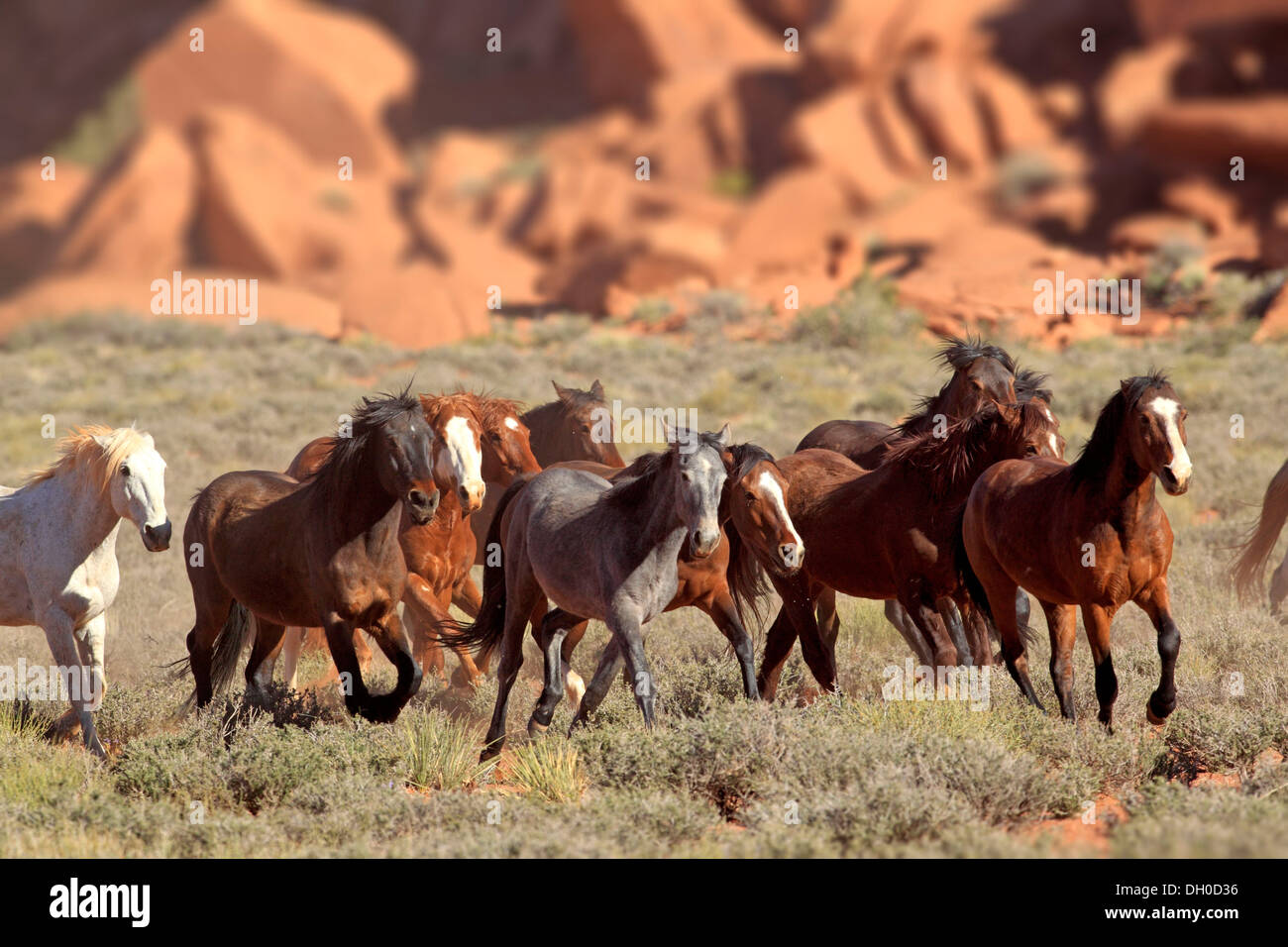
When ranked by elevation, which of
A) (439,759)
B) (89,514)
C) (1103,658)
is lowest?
(439,759)

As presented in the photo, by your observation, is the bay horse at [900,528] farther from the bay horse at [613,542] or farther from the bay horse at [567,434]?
the bay horse at [567,434]

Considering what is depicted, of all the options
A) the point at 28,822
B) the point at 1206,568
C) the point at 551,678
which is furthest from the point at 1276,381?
the point at 28,822

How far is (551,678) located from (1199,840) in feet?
12.4

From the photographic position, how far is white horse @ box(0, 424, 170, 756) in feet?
23.6

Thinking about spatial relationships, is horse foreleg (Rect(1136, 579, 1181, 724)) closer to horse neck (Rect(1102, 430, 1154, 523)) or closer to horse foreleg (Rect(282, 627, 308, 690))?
horse neck (Rect(1102, 430, 1154, 523))

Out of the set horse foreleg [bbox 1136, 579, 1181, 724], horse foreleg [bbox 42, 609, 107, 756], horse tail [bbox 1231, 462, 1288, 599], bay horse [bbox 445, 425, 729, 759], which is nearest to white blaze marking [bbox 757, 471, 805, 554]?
bay horse [bbox 445, 425, 729, 759]

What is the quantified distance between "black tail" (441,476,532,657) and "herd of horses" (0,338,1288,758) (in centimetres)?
2

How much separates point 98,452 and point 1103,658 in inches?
223

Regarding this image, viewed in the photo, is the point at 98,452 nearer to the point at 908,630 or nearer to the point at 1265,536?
the point at 908,630

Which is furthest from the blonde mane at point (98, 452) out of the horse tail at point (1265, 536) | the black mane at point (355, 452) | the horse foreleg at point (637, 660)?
the horse tail at point (1265, 536)

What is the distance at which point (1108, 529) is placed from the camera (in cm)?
664

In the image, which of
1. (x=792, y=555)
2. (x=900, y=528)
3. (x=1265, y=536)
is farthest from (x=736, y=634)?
(x=1265, y=536)

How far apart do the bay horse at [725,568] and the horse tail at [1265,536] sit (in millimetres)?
4539

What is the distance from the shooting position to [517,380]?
22688 millimetres
